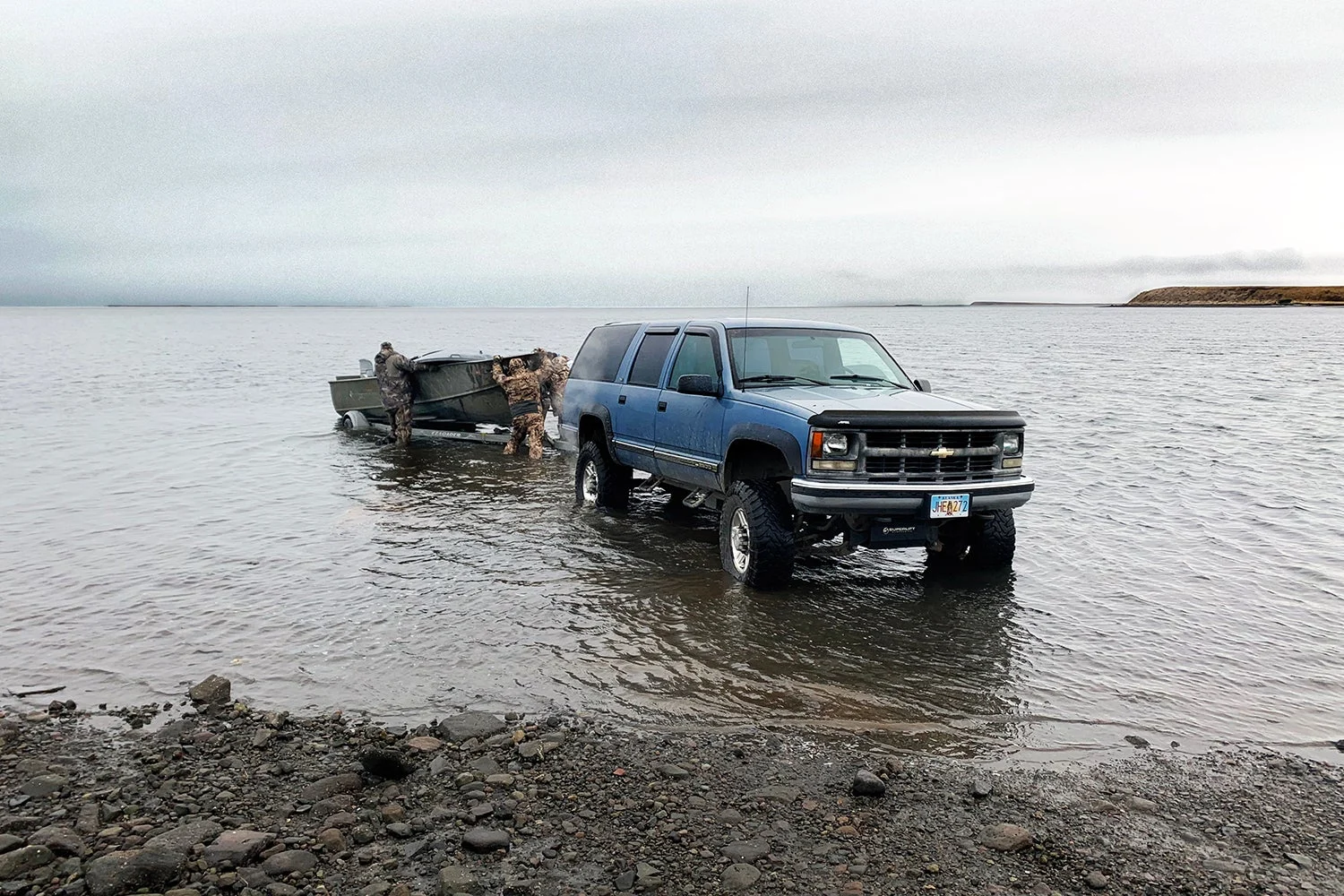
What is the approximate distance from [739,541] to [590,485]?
360cm

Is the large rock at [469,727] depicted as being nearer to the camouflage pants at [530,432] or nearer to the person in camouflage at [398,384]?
the camouflage pants at [530,432]

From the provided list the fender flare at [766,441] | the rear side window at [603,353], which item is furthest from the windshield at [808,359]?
the rear side window at [603,353]

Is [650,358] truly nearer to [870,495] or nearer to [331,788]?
[870,495]

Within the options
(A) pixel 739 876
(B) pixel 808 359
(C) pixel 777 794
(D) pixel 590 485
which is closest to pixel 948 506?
(B) pixel 808 359

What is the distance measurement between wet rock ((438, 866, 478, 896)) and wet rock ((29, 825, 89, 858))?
4.90ft

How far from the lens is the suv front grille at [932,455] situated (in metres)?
7.16

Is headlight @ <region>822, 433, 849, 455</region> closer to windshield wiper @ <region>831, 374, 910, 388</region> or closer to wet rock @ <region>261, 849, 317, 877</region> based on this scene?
windshield wiper @ <region>831, 374, 910, 388</region>

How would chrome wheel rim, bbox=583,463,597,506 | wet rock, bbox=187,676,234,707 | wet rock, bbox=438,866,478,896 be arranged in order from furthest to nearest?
chrome wheel rim, bbox=583,463,597,506 → wet rock, bbox=187,676,234,707 → wet rock, bbox=438,866,478,896

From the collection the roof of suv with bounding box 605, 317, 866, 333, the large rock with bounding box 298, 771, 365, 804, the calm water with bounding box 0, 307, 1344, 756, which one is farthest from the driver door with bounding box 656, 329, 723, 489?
the large rock with bounding box 298, 771, 365, 804

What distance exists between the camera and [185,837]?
393 cm

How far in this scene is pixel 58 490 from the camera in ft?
42.2

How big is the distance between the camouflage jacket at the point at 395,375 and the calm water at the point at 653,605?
2368mm

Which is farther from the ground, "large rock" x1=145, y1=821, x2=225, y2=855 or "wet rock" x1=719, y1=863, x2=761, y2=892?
"large rock" x1=145, y1=821, x2=225, y2=855

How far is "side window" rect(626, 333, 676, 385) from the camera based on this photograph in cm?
957
